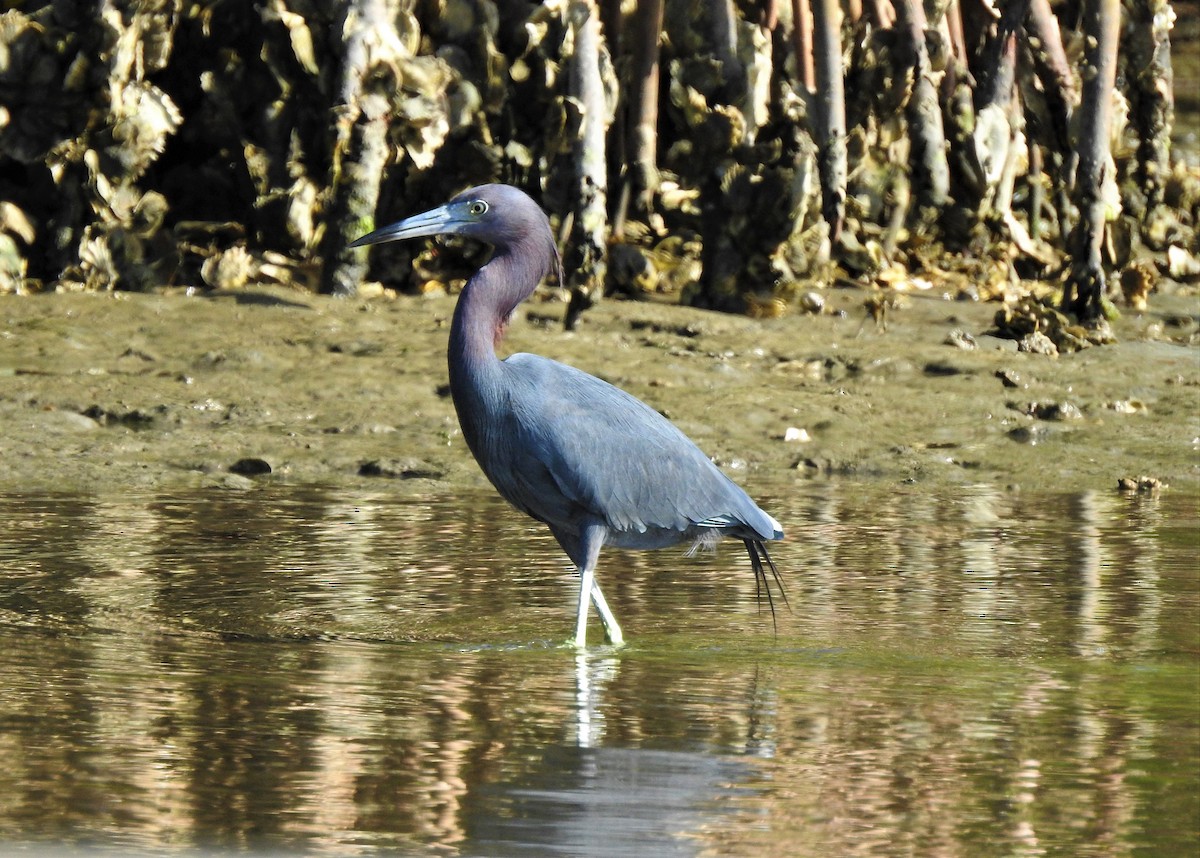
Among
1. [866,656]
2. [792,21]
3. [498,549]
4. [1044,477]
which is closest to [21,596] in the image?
[498,549]

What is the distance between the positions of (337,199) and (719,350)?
2784 mm

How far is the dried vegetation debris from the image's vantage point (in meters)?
13.9

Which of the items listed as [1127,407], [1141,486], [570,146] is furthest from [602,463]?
[570,146]

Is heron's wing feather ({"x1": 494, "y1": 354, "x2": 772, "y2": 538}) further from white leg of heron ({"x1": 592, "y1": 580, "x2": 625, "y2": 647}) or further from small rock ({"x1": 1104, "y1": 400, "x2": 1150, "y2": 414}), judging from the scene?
small rock ({"x1": 1104, "y1": 400, "x2": 1150, "y2": 414})

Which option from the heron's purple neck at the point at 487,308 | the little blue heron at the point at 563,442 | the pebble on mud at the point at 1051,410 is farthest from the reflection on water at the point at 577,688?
the pebble on mud at the point at 1051,410

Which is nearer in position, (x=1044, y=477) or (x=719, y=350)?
(x=1044, y=477)

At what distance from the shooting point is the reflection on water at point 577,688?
4262 millimetres

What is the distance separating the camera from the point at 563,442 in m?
6.63

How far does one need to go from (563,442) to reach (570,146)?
23.7 feet

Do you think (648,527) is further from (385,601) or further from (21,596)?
(21,596)

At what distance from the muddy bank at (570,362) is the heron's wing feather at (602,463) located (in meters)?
3.27

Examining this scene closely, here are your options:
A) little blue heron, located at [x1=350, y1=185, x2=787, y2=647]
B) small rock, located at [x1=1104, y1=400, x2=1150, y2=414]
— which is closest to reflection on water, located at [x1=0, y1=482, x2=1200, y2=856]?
little blue heron, located at [x1=350, y1=185, x2=787, y2=647]

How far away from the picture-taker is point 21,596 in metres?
6.97

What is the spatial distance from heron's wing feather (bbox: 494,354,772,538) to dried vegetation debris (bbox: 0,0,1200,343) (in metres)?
6.54
